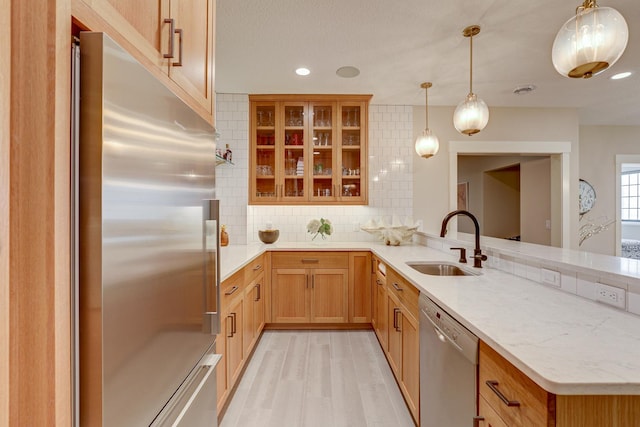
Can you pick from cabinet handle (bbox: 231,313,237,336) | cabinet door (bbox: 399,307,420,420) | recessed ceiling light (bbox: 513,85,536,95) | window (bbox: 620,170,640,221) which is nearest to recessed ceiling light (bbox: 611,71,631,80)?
recessed ceiling light (bbox: 513,85,536,95)

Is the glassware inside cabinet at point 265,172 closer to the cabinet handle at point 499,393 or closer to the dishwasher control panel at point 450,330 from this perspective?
the dishwasher control panel at point 450,330

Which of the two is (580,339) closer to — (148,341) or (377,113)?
(148,341)

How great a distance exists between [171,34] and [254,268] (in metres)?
2.04

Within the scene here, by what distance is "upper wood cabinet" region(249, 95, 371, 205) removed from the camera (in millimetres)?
3602

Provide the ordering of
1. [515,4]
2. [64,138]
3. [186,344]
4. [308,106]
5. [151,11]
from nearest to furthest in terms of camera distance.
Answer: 1. [64,138]
2. [151,11]
3. [186,344]
4. [515,4]
5. [308,106]

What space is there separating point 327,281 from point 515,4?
8.74 feet

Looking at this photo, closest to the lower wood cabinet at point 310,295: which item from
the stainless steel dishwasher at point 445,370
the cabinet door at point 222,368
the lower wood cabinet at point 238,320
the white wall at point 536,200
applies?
the lower wood cabinet at point 238,320

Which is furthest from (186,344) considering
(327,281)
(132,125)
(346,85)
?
(346,85)

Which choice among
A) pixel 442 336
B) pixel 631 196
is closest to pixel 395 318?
pixel 442 336

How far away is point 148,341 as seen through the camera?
0.79 metres

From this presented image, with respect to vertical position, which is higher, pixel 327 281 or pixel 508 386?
pixel 508 386

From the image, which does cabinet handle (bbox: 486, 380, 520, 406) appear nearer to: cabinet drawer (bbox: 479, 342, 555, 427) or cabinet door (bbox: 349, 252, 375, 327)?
cabinet drawer (bbox: 479, 342, 555, 427)

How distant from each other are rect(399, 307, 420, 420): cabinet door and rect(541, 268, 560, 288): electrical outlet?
0.68m

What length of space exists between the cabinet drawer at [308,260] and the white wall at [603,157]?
13.6ft
